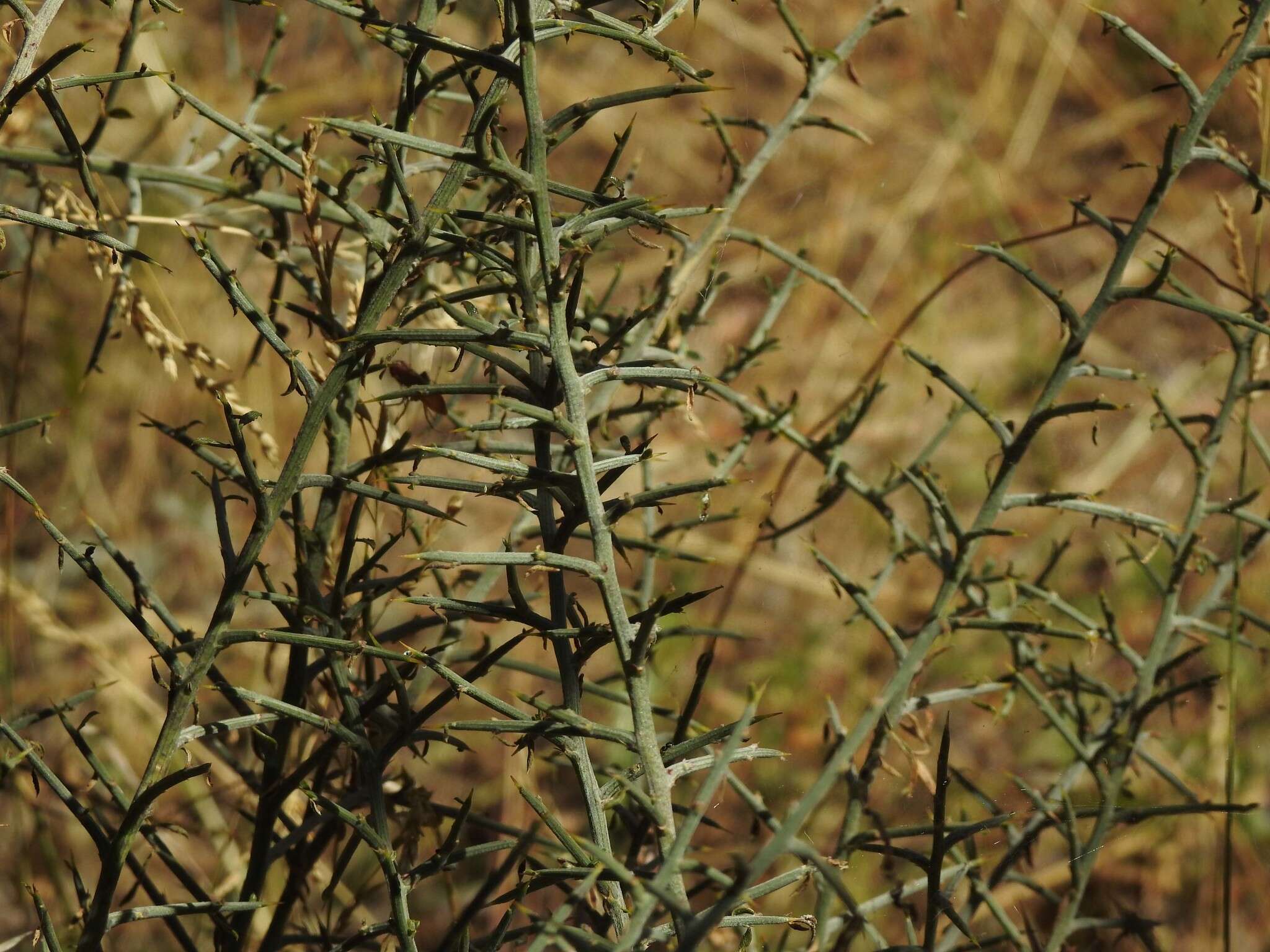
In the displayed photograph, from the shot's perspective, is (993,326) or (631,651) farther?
(993,326)

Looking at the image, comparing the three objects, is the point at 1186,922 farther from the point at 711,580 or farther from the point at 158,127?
the point at 158,127

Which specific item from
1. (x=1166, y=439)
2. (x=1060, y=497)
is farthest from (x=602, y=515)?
(x=1166, y=439)

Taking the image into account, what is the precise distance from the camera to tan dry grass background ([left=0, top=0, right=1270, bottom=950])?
1.87 m

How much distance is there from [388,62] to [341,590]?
2.46 metres

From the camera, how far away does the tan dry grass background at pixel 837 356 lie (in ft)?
6.13

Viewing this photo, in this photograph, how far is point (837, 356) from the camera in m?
2.77

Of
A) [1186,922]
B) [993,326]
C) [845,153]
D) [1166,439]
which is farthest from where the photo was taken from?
[845,153]

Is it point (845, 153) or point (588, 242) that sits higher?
point (845, 153)

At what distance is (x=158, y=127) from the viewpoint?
1116 mm

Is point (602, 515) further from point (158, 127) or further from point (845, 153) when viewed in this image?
point (845, 153)

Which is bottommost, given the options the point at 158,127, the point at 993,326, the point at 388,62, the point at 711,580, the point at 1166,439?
the point at 158,127

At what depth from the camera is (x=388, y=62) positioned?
9.55ft

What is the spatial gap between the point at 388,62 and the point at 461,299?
2508 mm

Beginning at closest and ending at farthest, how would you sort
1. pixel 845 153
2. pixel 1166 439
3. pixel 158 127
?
pixel 158 127, pixel 1166 439, pixel 845 153
